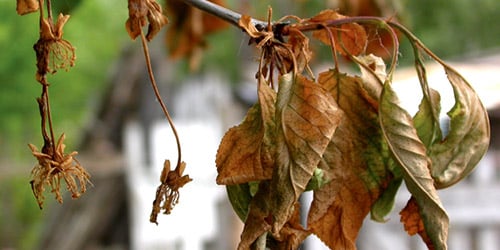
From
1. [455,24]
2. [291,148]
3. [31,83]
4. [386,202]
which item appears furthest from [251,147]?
[455,24]

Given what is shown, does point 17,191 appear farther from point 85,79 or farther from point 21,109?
point 21,109

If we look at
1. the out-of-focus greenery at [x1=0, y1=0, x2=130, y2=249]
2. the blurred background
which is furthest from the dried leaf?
the blurred background

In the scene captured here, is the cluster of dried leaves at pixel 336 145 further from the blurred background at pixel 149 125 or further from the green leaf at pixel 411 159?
the blurred background at pixel 149 125

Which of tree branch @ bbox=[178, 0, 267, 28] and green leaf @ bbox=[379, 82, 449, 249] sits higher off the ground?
tree branch @ bbox=[178, 0, 267, 28]

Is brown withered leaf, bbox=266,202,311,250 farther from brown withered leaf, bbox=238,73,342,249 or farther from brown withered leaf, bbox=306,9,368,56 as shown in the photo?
brown withered leaf, bbox=306,9,368,56

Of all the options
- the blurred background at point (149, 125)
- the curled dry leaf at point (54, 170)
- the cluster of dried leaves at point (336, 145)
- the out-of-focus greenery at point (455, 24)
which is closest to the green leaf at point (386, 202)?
the cluster of dried leaves at point (336, 145)

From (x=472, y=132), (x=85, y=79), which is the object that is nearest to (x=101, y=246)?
(x=85, y=79)

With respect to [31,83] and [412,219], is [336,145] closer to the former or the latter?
[412,219]
